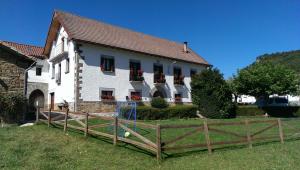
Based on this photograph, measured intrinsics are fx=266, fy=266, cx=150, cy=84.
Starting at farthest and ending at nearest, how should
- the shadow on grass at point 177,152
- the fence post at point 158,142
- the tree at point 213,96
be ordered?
the tree at point 213,96 → the shadow on grass at point 177,152 → the fence post at point 158,142

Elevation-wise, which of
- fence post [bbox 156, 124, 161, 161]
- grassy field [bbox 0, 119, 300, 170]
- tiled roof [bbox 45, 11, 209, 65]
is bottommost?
grassy field [bbox 0, 119, 300, 170]

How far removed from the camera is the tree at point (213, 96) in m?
23.5

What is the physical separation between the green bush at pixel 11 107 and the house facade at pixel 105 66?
19.0 ft

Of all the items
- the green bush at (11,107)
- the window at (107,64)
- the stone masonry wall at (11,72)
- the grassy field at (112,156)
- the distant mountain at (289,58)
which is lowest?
the grassy field at (112,156)

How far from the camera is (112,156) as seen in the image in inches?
333

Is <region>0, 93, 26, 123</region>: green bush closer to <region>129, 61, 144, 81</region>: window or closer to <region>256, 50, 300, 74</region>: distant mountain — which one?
<region>129, 61, 144, 81</region>: window

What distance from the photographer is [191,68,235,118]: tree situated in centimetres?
2347

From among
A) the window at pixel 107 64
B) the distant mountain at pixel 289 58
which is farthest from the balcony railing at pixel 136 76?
the distant mountain at pixel 289 58

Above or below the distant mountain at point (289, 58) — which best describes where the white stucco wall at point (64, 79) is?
below

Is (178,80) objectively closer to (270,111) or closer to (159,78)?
(159,78)

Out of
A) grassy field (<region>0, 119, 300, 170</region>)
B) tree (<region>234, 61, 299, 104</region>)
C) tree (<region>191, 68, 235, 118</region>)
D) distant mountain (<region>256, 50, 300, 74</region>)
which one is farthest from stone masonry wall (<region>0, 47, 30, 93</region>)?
distant mountain (<region>256, 50, 300, 74</region>)

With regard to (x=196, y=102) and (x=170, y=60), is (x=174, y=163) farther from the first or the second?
(x=170, y=60)

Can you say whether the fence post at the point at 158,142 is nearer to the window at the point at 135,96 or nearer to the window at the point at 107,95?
the window at the point at 107,95

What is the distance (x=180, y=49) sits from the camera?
32250 millimetres
